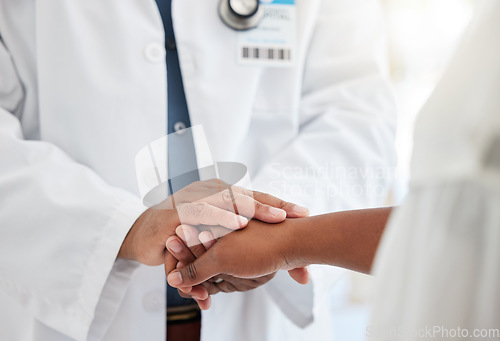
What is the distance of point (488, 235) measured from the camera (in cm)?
21

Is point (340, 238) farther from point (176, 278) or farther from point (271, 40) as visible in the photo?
point (271, 40)

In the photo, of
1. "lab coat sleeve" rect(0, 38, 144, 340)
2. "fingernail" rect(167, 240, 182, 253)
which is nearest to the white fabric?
"fingernail" rect(167, 240, 182, 253)

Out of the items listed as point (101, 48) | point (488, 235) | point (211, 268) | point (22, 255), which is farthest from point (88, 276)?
point (488, 235)

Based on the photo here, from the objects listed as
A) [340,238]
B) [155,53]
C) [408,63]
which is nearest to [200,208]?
[340,238]

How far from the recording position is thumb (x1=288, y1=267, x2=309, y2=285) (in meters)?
0.42

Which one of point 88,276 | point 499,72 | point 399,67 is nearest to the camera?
point 499,72

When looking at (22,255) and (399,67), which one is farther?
(399,67)

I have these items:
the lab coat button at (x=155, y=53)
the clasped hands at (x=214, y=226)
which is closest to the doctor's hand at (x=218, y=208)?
the clasped hands at (x=214, y=226)

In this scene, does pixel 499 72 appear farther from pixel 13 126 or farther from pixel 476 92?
pixel 13 126

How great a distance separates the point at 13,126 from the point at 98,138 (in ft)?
0.35

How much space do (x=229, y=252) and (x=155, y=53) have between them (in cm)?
31

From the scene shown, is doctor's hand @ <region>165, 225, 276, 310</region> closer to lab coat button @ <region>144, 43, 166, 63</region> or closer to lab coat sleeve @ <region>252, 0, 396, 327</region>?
lab coat sleeve @ <region>252, 0, 396, 327</region>

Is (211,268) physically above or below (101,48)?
below

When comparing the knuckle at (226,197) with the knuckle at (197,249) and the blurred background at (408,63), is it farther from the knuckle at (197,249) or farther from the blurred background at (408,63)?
the blurred background at (408,63)
